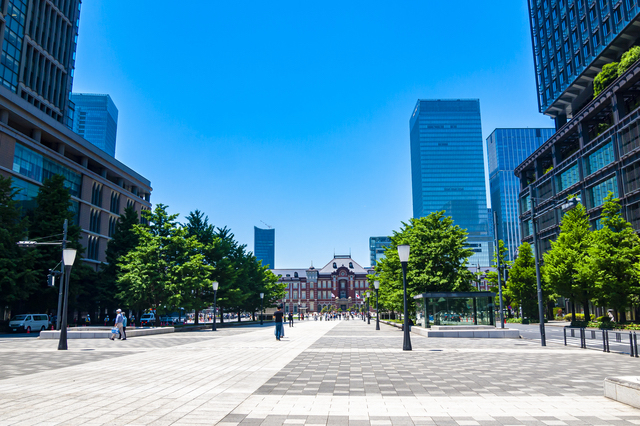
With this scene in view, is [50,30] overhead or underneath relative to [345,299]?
overhead

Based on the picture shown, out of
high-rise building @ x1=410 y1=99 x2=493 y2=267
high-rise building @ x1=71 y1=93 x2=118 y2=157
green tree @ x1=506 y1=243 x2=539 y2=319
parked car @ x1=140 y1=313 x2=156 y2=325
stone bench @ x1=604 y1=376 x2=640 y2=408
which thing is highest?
high-rise building @ x1=71 y1=93 x2=118 y2=157

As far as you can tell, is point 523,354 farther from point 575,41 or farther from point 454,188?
point 454,188

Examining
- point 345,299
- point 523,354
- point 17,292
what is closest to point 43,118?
point 17,292

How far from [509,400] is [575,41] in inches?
2407

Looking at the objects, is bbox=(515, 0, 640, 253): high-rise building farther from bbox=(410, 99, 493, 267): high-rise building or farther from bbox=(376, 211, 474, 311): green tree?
bbox=(410, 99, 493, 267): high-rise building

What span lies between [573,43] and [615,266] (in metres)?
35.3

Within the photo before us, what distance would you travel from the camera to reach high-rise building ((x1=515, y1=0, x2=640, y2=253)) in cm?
4322

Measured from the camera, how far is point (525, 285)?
51469mm

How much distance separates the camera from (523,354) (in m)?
16.7

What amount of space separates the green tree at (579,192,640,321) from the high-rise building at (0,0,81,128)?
6039 cm

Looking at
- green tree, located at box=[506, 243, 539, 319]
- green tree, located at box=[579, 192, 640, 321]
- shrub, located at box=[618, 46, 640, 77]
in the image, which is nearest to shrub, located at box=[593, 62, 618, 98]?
shrub, located at box=[618, 46, 640, 77]

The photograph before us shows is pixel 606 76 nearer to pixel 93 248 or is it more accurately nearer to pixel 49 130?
pixel 49 130

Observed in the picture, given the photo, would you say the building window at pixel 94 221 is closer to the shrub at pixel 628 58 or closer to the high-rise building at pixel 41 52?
the high-rise building at pixel 41 52

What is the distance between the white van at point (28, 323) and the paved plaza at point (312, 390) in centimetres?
2397
